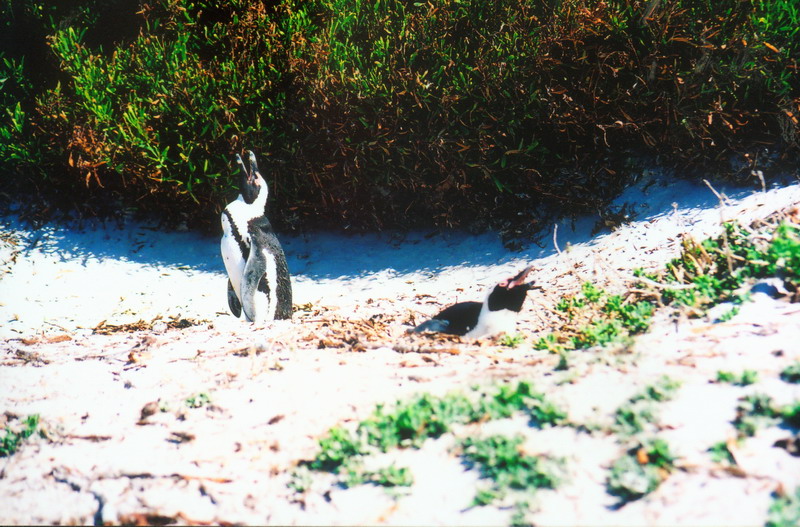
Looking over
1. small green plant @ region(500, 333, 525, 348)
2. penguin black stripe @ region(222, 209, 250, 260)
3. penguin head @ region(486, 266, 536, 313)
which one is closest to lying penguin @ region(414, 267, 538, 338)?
penguin head @ region(486, 266, 536, 313)

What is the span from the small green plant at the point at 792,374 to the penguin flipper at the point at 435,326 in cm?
200

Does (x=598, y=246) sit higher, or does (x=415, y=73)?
(x=415, y=73)

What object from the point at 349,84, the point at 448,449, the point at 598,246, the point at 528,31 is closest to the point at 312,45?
the point at 349,84

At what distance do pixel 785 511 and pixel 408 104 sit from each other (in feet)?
15.3

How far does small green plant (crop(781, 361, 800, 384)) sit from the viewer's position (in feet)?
7.78

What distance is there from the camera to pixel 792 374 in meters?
2.38

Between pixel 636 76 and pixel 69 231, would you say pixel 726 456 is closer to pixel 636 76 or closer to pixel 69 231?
pixel 636 76

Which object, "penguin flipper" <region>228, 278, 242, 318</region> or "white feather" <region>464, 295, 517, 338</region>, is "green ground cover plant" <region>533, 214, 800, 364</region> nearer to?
"white feather" <region>464, 295, 517, 338</region>

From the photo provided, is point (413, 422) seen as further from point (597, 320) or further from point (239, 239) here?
point (239, 239)

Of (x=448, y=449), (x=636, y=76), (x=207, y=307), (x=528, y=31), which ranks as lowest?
(x=207, y=307)

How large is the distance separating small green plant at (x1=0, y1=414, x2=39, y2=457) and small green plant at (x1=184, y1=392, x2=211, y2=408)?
28.2 inches

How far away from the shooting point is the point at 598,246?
16.6 ft

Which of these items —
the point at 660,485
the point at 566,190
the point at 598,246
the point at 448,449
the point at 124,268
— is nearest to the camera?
the point at 660,485

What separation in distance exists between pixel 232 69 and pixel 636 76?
12.7 feet
